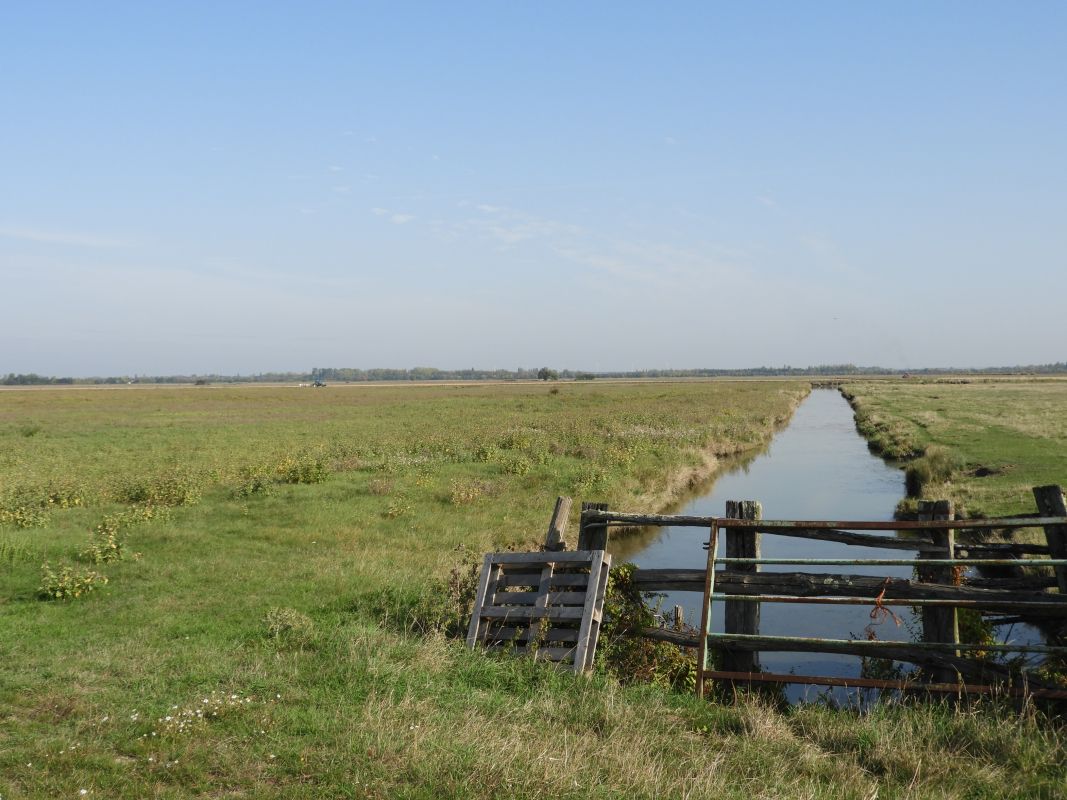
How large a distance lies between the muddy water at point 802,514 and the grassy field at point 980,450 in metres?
1.41

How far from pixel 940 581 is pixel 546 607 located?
4645 mm

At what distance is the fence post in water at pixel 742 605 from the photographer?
9.35 meters

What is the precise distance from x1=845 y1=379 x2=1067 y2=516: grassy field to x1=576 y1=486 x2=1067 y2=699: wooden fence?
1101cm

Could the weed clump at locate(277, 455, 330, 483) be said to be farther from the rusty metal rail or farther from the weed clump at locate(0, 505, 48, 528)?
the rusty metal rail

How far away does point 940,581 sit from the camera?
9125 millimetres

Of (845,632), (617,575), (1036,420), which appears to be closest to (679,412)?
(1036,420)

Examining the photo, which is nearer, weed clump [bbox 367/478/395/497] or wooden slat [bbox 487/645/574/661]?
wooden slat [bbox 487/645/574/661]

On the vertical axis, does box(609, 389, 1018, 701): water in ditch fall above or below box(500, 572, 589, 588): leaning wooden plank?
below

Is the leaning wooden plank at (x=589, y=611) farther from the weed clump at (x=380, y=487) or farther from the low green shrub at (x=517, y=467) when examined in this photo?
the low green shrub at (x=517, y=467)

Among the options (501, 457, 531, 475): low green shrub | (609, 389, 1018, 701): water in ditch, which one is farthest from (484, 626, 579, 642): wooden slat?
(501, 457, 531, 475): low green shrub

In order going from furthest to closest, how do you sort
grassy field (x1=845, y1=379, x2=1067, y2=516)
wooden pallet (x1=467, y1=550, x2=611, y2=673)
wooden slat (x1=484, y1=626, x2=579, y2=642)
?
grassy field (x1=845, y1=379, x2=1067, y2=516)
wooden slat (x1=484, y1=626, x2=579, y2=642)
wooden pallet (x1=467, y1=550, x2=611, y2=673)

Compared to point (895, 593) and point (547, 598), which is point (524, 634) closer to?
point (547, 598)

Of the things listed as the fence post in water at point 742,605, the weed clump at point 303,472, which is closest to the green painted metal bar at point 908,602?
the fence post in water at point 742,605

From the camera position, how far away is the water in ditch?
12.4 metres
